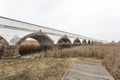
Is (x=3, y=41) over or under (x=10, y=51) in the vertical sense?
over

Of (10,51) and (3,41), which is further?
(10,51)

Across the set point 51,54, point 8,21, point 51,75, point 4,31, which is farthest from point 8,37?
point 51,75

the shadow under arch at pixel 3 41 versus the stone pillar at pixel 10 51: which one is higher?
the shadow under arch at pixel 3 41

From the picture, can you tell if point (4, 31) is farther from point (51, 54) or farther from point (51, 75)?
point (51, 75)

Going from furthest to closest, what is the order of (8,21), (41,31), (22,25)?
(41,31), (22,25), (8,21)

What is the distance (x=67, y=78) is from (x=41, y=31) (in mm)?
13100

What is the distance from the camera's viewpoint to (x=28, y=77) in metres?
4.85

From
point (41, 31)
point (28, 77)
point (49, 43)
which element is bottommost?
point (28, 77)

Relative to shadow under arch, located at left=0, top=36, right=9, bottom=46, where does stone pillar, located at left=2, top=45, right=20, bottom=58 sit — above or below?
below

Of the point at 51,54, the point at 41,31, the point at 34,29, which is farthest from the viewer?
the point at 41,31

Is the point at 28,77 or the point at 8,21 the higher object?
the point at 8,21

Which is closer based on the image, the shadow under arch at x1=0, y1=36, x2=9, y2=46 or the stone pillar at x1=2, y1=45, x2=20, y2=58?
the shadow under arch at x1=0, y1=36, x2=9, y2=46

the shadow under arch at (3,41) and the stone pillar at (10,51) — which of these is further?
the stone pillar at (10,51)

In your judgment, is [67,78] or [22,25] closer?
[67,78]
